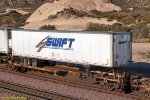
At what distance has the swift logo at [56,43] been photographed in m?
25.3

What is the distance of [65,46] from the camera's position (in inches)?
1008

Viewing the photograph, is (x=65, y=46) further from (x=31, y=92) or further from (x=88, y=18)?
(x=88, y=18)

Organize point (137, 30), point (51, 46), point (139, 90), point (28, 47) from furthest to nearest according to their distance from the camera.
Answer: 1. point (137, 30)
2. point (28, 47)
3. point (51, 46)
4. point (139, 90)

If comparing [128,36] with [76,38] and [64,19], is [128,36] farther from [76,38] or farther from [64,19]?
[64,19]

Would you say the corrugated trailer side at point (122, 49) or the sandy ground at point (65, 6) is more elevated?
the sandy ground at point (65, 6)

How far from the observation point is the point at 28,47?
28922 millimetres

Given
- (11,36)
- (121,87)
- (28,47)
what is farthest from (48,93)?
(11,36)

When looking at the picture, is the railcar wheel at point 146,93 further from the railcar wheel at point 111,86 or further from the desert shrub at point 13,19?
the desert shrub at point 13,19

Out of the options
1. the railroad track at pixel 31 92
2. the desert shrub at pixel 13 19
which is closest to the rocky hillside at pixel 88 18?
the desert shrub at pixel 13 19

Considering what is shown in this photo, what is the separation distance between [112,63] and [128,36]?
109 inches

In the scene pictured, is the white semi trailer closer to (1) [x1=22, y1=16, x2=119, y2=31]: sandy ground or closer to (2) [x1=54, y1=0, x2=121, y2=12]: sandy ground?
(1) [x1=22, y1=16, x2=119, y2=31]: sandy ground

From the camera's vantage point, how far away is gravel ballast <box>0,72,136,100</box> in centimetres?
2061

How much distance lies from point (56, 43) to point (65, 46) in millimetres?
1067

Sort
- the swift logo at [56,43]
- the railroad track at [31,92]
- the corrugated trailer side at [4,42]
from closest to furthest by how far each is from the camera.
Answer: the railroad track at [31,92], the swift logo at [56,43], the corrugated trailer side at [4,42]
